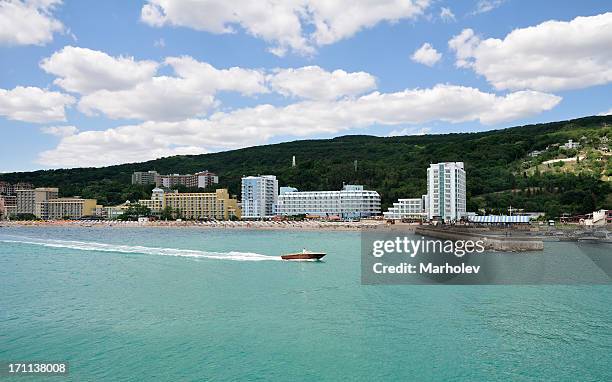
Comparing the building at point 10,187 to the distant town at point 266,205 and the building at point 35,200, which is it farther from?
the building at point 35,200

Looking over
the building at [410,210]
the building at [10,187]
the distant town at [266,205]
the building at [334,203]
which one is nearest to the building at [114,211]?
the distant town at [266,205]

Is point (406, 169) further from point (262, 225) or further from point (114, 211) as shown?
point (114, 211)

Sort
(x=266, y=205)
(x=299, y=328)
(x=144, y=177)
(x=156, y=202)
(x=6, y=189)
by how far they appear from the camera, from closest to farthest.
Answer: (x=299, y=328), (x=266, y=205), (x=156, y=202), (x=6, y=189), (x=144, y=177)

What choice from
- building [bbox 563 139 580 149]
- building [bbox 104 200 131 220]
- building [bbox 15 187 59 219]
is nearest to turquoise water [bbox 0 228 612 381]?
building [bbox 104 200 131 220]

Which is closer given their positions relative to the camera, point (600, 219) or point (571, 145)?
point (600, 219)

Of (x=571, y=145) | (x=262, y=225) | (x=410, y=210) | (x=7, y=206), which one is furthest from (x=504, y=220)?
(x=7, y=206)

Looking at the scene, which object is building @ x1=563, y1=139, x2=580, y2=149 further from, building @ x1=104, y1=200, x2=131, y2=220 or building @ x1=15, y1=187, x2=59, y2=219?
building @ x1=15, y1=187, x2=59, y2=219

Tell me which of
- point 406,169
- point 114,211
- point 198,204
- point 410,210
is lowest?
point 114,211
